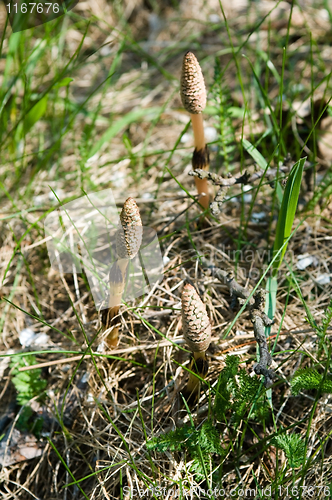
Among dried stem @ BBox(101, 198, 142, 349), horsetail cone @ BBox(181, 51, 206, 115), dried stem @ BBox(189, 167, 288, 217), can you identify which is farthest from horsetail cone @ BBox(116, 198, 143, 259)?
horsetail cone @ BBox(181, 51, 206, 115)

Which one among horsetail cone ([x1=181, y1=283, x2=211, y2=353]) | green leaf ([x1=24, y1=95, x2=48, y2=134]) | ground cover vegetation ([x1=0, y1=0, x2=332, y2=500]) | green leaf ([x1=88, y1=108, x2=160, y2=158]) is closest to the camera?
horsetail cone ([x1=181, y1=283, x2=211, y2=353])

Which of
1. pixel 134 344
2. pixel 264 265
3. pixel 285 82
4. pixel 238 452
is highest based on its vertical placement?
pixel 285 82

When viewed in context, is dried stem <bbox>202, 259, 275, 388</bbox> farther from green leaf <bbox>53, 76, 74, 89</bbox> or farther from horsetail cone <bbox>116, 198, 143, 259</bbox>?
green leaf <bbox>53, 76, 74, 89</bbox>

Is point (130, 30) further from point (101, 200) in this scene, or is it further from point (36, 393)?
point (36, 393)

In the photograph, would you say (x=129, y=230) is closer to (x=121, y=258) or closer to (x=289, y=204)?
(x=121, y=258)

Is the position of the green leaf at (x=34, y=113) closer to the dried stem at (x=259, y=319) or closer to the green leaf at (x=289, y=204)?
the dried stem at (x=259, y=319)

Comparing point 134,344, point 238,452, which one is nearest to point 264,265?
point 134,344

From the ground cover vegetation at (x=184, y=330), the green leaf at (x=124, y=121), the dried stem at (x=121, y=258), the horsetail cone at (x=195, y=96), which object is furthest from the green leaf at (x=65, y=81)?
the dried stem at (x=121, y=258)
